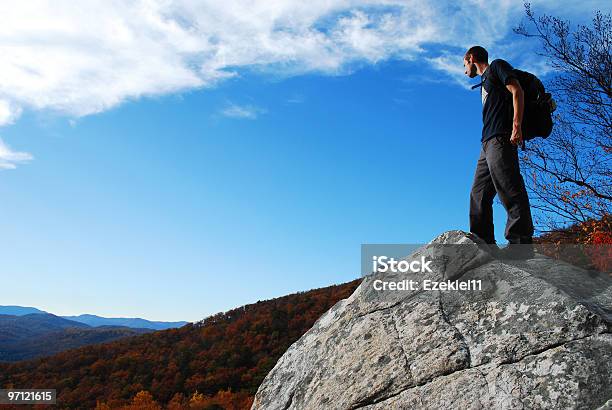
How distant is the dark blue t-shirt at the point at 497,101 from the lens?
202 inches

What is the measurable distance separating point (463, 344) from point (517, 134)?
7.55 feet

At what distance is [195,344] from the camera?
21.7m

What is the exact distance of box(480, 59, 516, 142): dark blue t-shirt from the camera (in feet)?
16.9

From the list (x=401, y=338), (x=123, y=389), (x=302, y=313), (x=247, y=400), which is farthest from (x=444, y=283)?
(x=302, y=313)

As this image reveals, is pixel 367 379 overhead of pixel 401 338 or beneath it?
beneath

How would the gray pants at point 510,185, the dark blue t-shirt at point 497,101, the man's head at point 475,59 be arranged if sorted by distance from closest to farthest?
1. the gray pants at point 510,185
2. the dark blue t-shirt at point 497,101
3. the man's head at point 475,59

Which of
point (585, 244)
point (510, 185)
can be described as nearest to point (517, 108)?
point (510, 185)

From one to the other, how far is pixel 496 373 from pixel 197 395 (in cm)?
1389

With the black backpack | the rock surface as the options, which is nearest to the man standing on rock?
the black backpack

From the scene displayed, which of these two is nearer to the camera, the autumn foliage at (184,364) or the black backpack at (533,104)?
the black backpack at (533,104)

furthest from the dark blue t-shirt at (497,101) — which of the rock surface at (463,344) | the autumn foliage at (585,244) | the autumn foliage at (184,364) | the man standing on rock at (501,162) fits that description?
the autumn foliage at (184,364)

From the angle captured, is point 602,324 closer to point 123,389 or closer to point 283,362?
point 283,362

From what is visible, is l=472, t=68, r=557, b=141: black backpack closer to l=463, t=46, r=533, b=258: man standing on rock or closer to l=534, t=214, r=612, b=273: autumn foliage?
l=463, t=46, r=533, b=258: man standing on rock

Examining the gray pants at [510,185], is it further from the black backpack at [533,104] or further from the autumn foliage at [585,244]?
the autumn foliage at [585,244]
